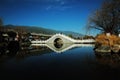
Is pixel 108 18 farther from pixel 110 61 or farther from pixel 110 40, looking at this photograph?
pixel 110 61

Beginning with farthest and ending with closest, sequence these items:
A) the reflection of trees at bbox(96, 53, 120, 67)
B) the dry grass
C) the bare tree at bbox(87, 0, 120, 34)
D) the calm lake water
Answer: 1. the bare tree at bbox(87, 0, 120, 34)
2. the dry grass
3. the reflection of trees at bbox(96, 53, 120, 67)
4. the calm lake water

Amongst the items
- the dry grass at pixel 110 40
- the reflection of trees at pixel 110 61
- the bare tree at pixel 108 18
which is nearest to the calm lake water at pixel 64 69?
the reflection of trees at pixel 110 61

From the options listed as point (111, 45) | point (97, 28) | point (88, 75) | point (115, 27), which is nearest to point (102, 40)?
point (111, 45)

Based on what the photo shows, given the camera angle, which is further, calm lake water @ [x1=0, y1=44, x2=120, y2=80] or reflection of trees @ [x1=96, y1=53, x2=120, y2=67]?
reflection of trees @ [x1=96, y1=53, x2=120, y2=67]

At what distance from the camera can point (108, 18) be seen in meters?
50.4

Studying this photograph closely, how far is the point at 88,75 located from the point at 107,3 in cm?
3363

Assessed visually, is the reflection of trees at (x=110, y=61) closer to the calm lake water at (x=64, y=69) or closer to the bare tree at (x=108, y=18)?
the calm lake water at (x=64, y=69)

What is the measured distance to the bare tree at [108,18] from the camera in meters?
48.4

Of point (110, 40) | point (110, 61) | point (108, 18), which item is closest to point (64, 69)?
point (110, 61)

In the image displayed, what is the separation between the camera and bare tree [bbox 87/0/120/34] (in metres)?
48.4

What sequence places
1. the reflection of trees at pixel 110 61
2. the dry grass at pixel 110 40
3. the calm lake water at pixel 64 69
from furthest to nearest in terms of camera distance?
the dry grass at pixel 110 40, the reflection of trees at pixel 110 61, the calm lake water at pixel 64 69

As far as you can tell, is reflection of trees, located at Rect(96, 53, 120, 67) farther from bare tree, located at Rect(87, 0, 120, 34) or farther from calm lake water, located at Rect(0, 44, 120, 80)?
bare tree, located at Rect(87, 0, 120, 34)

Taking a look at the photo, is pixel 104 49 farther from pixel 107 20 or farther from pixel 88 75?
pixel 88 75

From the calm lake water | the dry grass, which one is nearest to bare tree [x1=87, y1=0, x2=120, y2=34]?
the dry grass
